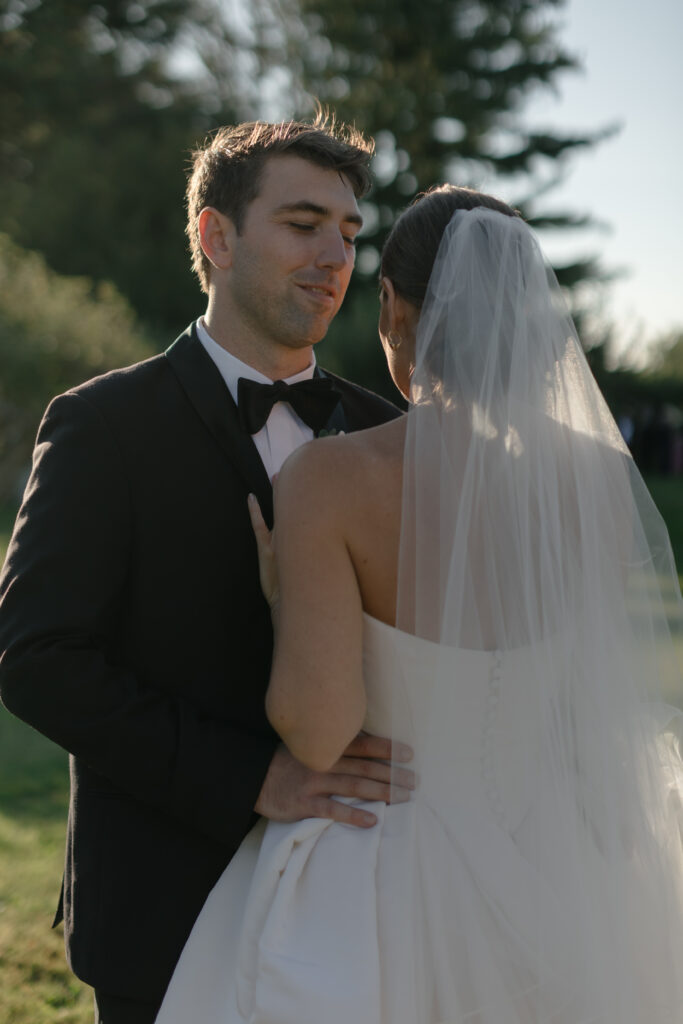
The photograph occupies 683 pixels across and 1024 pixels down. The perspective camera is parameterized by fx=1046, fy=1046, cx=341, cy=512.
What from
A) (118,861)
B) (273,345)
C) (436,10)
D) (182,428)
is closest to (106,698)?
(118,861)

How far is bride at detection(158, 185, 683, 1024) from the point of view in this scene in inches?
80.6

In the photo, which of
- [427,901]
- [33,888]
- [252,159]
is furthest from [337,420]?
[33,888]

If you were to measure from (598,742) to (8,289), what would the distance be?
900 inches

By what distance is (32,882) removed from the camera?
16.9 feet

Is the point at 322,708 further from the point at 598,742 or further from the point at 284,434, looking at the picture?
the point at 284,434

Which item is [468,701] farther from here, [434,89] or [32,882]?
[434,89]

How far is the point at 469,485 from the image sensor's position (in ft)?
7.07

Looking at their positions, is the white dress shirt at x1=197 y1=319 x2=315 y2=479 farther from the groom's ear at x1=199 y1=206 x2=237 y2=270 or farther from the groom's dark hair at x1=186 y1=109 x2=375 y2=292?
the groom's dark hair at x1=186 y1=109 x2=375 y2=292

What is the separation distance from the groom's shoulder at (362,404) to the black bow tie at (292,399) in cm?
12

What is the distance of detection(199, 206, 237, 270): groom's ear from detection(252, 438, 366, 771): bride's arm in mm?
959

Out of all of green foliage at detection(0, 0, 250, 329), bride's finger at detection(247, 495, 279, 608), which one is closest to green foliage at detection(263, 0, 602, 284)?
green foliage at detection(0, 0, 250, 329)

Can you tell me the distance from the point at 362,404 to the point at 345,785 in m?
1.33

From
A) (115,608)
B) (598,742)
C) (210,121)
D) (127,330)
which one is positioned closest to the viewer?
(598,742)

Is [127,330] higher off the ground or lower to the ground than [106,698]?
higher
